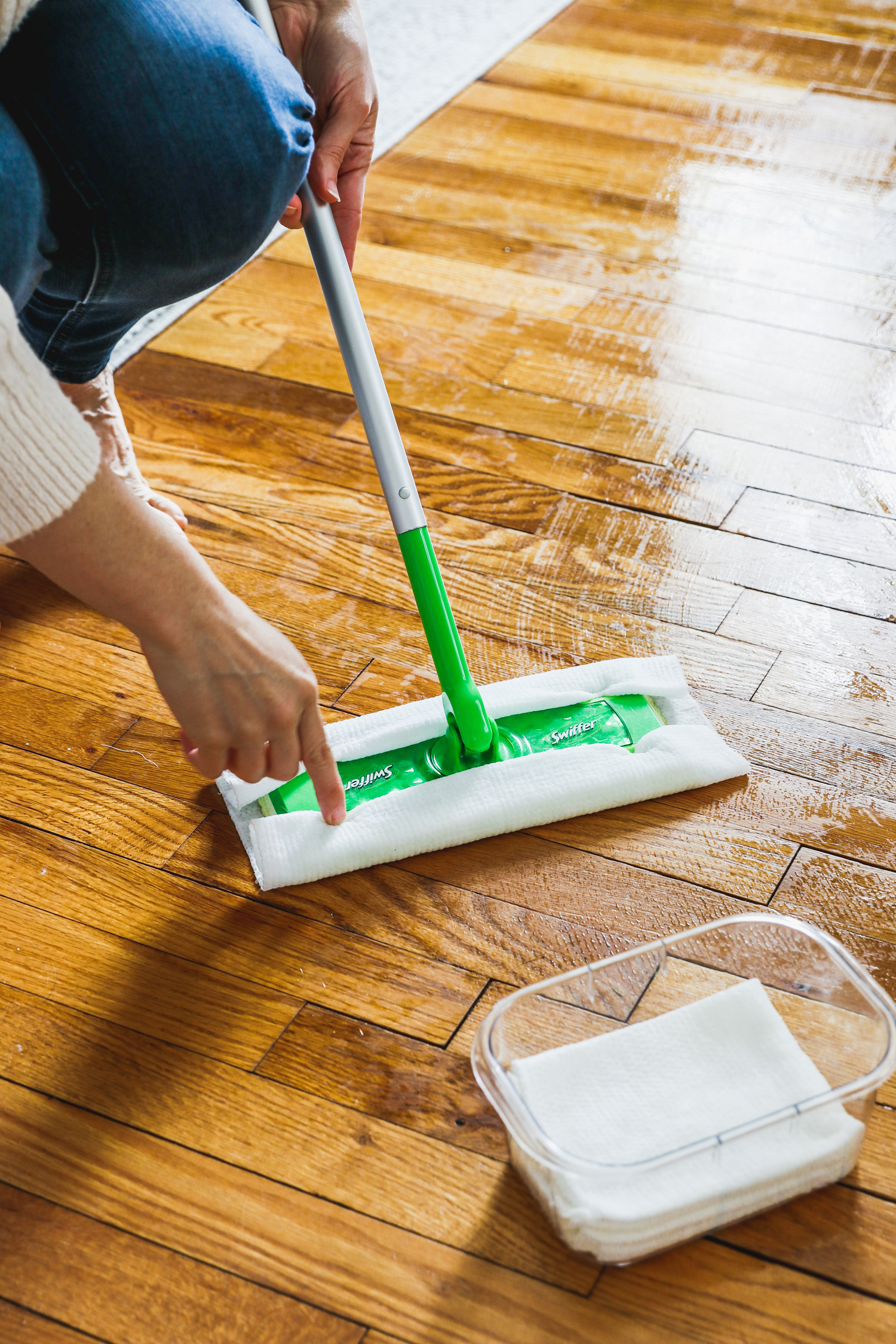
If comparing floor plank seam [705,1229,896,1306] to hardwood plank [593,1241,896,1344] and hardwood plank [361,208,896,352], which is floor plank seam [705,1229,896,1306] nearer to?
hardwood plank [593,1241,896,1344]

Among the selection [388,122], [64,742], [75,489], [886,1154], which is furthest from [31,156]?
[388,122]

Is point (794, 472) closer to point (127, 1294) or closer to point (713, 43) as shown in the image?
point (127, 1294)

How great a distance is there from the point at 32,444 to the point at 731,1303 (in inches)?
21.3

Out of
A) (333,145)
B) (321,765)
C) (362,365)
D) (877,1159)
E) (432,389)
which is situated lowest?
(877,1159)

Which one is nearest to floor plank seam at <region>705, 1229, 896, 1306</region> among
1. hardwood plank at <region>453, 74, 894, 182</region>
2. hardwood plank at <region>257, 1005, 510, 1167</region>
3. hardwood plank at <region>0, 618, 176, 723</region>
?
hardwood plank at <region>257, 1005, 510, 1167</region>

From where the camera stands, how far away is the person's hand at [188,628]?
0.59m

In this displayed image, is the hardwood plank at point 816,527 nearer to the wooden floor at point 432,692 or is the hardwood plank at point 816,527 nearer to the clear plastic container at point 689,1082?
the wooden floor at point 432,692

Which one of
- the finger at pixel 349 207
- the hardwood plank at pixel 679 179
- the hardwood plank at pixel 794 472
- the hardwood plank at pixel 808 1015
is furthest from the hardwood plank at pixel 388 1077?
the hardwood plank at pixel 679 179

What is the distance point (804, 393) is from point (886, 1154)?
837 mm

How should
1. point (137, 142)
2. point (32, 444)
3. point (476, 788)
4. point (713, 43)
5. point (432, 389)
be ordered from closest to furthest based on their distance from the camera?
point (32, 444)
point (137, 142)
point (476, 788)
point (432, 389)
point (713, 43)

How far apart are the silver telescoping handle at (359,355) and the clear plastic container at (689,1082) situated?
36cm

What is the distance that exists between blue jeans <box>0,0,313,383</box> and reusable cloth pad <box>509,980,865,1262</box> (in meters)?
0.55

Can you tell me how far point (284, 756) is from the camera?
0.68 metres

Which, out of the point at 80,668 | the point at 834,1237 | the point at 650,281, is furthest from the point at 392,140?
the point at 834,1237
